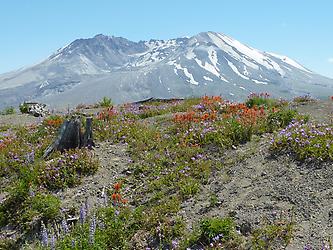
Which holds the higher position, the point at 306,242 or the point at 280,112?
the point at 280,112

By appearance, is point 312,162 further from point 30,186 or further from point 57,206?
point 30,186

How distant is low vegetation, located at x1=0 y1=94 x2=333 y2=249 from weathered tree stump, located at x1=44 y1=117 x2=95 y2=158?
1.53 feet

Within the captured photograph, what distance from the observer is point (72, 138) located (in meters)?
12.2

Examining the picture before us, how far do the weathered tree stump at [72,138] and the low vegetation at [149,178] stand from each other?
0.47 meters

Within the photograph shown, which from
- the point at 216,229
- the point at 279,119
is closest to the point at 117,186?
the point at 216,229

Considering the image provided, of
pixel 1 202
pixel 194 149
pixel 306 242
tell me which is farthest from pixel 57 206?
pixel 306 242

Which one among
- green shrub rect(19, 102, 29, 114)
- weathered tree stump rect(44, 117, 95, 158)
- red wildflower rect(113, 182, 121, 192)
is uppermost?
weathered tree stump rect(44, 117, 95, 158)

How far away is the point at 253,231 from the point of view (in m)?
7.12

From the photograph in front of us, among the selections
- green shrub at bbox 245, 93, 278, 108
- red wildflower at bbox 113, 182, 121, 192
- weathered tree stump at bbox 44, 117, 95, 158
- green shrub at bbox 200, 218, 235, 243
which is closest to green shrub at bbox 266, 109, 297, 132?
green shrub at bbox 245, 93, 278, 108

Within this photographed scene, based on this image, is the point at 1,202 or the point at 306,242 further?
the point at 1,202

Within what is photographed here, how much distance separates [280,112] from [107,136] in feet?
17.1

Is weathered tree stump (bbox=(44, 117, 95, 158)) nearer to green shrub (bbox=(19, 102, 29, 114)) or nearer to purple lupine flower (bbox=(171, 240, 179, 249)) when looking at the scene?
purple lupine flower (bbox=(171, 240, 179, 249))

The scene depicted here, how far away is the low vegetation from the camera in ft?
23.3

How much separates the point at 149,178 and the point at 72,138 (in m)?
3.05
